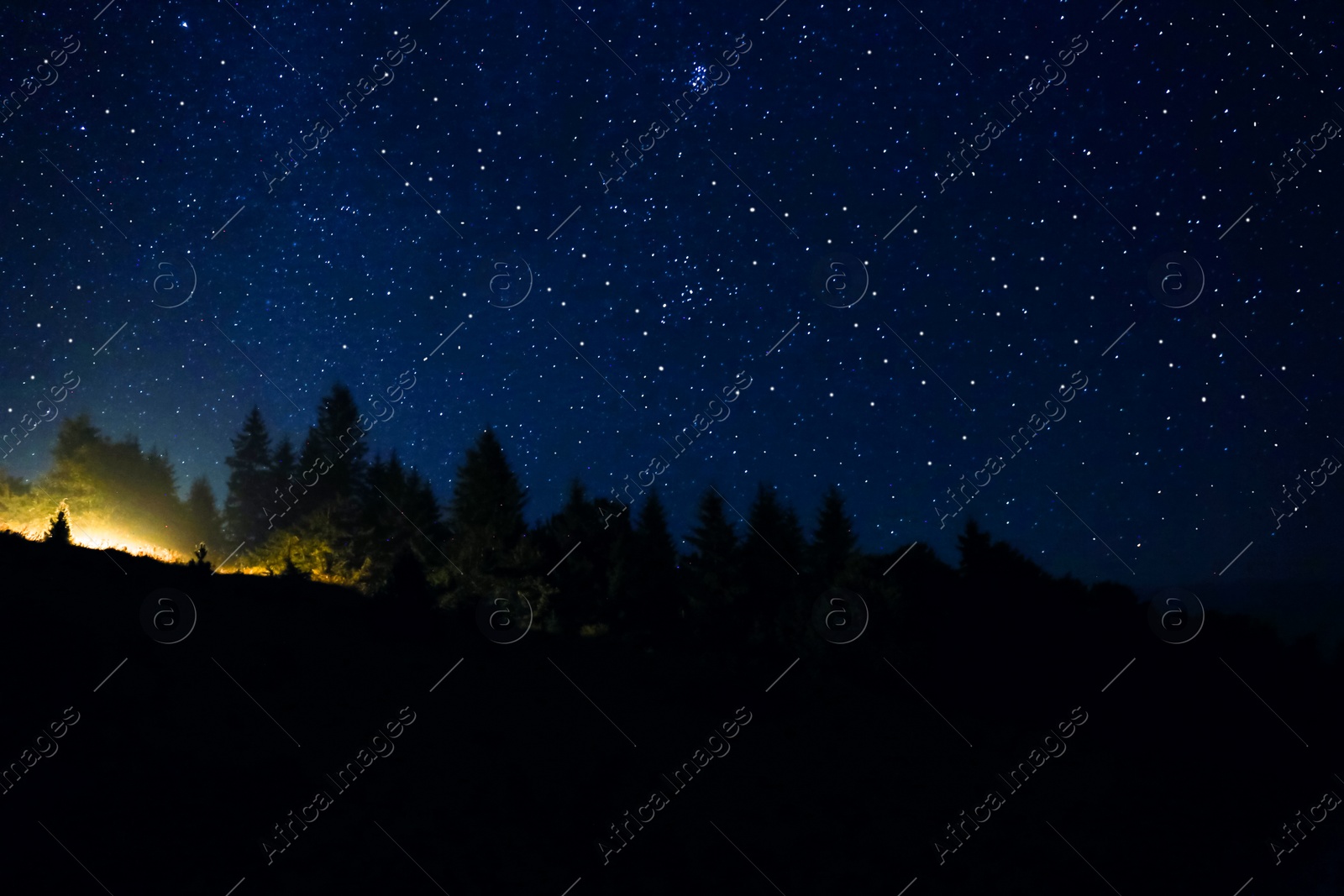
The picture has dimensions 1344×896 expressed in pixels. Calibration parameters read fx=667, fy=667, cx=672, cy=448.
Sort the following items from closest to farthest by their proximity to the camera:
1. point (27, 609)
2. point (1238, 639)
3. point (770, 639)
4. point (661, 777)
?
1. point (27, 609)
2. point (661, 777)
3. point (1238, 639)
4. point (770, 639)

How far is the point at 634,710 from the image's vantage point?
17812 mm

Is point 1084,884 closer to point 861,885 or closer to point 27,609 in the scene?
point 861,885

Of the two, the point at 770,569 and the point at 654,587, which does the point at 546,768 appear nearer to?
the point at 654,587

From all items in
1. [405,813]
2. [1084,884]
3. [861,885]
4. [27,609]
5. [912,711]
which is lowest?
[912,711]

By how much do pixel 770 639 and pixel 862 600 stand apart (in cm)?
556

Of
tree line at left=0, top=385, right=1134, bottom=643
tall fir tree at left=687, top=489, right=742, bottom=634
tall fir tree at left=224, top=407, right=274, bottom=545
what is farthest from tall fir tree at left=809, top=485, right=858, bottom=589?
tall fir tree at left=224, top=407, right=274, bottom=545

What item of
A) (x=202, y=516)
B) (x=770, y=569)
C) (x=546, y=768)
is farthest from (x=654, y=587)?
(x=202, y=516)

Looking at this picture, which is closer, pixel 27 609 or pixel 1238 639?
pixel 27 609

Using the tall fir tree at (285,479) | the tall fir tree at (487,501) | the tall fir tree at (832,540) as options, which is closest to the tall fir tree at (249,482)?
the tall fir tree at (285,479)

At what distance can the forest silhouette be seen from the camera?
8.93 metres

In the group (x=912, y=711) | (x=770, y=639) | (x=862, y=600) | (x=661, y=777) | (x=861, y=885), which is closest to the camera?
(x=861, y=885)

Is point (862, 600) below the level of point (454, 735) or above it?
below

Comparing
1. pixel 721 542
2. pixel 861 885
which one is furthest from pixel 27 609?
pixel 721 542

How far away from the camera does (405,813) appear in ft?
31.7
